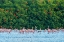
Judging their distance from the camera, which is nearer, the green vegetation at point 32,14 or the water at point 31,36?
the water at point 31,36

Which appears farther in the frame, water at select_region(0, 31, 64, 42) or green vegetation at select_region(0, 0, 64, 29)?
green vegetation at select_region(0, 0, 64, 29)

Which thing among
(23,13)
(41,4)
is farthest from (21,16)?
(41,4)

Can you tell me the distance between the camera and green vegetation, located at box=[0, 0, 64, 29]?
5926 mm

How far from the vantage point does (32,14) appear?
5.99m

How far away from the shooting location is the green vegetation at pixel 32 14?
593cm

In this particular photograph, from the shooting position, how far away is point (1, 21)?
5.93 m

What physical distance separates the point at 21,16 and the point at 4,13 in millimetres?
327

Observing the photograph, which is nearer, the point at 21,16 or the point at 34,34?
the point at 34,34

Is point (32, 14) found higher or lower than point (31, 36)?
lower

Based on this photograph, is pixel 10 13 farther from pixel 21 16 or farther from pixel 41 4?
pixel 41 4

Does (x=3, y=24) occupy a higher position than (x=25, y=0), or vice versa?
(x=25, y=0)

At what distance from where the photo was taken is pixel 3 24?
5961mm

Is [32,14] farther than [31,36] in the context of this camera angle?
Yes

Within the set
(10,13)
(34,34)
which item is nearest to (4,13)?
(10,13)
